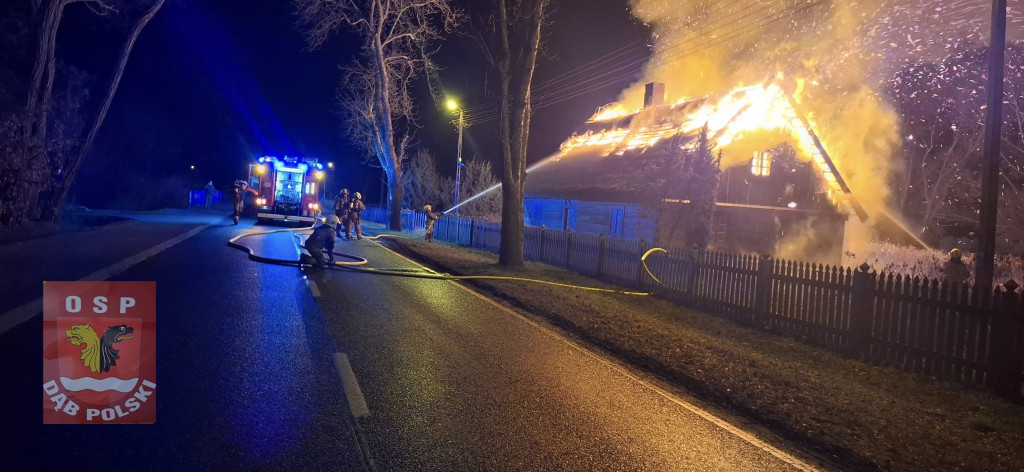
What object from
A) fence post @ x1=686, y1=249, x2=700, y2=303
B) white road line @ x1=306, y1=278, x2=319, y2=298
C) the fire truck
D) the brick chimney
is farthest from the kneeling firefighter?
the brick chimney

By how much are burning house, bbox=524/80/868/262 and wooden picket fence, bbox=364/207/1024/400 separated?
7.70 meters

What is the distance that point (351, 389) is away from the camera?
5977 mm

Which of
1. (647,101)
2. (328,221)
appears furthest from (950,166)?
(328,221)

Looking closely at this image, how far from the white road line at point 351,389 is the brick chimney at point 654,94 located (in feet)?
93.3

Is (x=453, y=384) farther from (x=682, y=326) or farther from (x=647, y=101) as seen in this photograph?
(x=647, y=101)

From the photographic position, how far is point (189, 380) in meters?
6.01

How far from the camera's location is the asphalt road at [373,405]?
449cm

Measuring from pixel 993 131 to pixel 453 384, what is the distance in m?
8.48

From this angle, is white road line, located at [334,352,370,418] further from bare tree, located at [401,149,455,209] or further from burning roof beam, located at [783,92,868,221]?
bare tree, located at [401,149,455,209]

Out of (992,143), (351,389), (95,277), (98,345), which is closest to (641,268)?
(992,143)

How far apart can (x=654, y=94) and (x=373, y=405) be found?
29975 millimetres

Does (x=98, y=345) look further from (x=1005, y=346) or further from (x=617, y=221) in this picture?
(x=617, y=221)

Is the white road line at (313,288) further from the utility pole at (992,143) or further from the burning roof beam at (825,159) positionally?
the burning roof beam at (825,159)

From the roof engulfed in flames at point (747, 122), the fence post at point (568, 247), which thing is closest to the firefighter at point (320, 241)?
the fence post at point (568, 247)
